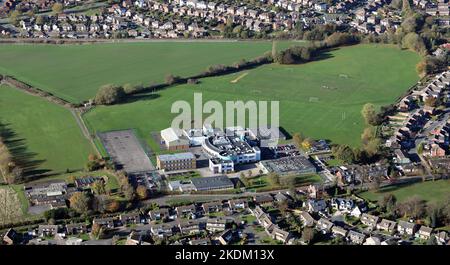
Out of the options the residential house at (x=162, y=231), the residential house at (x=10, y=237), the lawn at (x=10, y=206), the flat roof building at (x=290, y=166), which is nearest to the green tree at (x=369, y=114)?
the flat roof building at (x=290, y=166)

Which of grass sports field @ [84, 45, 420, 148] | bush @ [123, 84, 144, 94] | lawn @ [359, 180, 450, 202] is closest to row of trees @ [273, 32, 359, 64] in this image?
grass sports field @ [84, 45, 420, 148]

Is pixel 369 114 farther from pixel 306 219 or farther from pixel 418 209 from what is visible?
pixel 306 219

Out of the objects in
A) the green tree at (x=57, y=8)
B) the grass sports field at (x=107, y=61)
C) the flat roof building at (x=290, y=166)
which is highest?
the green tree at (x=57, y=8)

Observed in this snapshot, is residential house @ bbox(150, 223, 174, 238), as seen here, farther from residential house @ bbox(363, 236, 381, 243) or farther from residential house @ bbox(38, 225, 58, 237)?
residential house @ bbox(363, 236, 381, 243)

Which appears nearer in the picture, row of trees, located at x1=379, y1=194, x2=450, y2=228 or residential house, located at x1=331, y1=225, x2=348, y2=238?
residential house, located at x1=331, y1=225, x2=348, y2=238

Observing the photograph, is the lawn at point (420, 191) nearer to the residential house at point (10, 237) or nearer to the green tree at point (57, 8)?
the residential house at point (10, 237)
